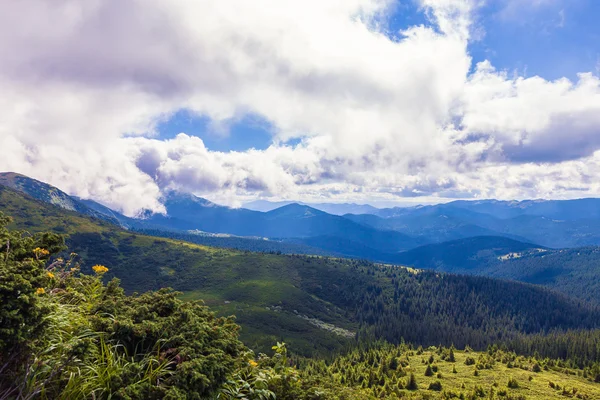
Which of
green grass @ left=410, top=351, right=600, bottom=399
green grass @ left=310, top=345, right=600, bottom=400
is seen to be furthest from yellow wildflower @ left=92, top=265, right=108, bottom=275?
green grass @ left=410, top=351, right=600, bottom=399

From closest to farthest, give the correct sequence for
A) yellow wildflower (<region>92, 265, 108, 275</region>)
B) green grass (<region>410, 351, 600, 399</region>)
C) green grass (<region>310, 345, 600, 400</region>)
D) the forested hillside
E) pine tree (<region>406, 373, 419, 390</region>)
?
the forested hillside → yellow wildflower (<region>92, 265, 108, 275</region>) → green grass (<region>310, 345, 600, 400</region>) → green grass (<region>410, 351, 600, 399</region>) → pine tree (<region>406, 373, 419, 390</region>)

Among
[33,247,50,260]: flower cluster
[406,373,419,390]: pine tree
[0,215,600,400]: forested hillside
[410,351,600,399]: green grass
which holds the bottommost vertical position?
[406,373,419,390]: pine tree

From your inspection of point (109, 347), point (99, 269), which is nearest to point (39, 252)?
point (99, 269)

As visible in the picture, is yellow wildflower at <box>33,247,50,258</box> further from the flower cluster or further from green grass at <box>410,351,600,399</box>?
green grass at <box>410,351,600,399</box>

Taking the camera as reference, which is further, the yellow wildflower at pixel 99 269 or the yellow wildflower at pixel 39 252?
the yellow wildflower at pixel 99 269

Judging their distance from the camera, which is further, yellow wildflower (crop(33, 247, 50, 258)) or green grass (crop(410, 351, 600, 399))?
green grass (crop(410, 351, 600, 399))

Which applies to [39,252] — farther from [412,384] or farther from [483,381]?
[483,381]

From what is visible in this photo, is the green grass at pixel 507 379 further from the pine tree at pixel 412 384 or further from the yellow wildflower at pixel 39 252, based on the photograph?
the yellow wildflower at pixel 39 252

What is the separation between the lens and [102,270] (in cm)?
1269

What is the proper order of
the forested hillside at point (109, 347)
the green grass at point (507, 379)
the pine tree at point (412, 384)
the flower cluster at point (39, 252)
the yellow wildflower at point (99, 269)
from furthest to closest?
1. the pine tree at point (412, 384)
2. the green grass at point (507, 379)
3. the yellow wildflower at point (99, 269)
4. the flower cluster at point (39, 252)
5. the forested hillside at point (109, 347)

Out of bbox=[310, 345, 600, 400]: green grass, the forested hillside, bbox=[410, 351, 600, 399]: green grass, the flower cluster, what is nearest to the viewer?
the forested hillside

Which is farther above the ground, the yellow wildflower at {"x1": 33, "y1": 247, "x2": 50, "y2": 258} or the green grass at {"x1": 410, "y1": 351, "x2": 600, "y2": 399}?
the yellow wildflower at {"x1": 33, "y1": 247, "x2": 50, "y2": 258}

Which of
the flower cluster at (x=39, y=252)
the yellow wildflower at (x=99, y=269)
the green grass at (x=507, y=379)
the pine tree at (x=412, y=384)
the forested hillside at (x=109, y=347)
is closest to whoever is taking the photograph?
the forested hillside at (x=109, y=347)

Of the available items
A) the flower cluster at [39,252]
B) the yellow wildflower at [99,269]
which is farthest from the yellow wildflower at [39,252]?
the yellow wildflower at [99,269]
